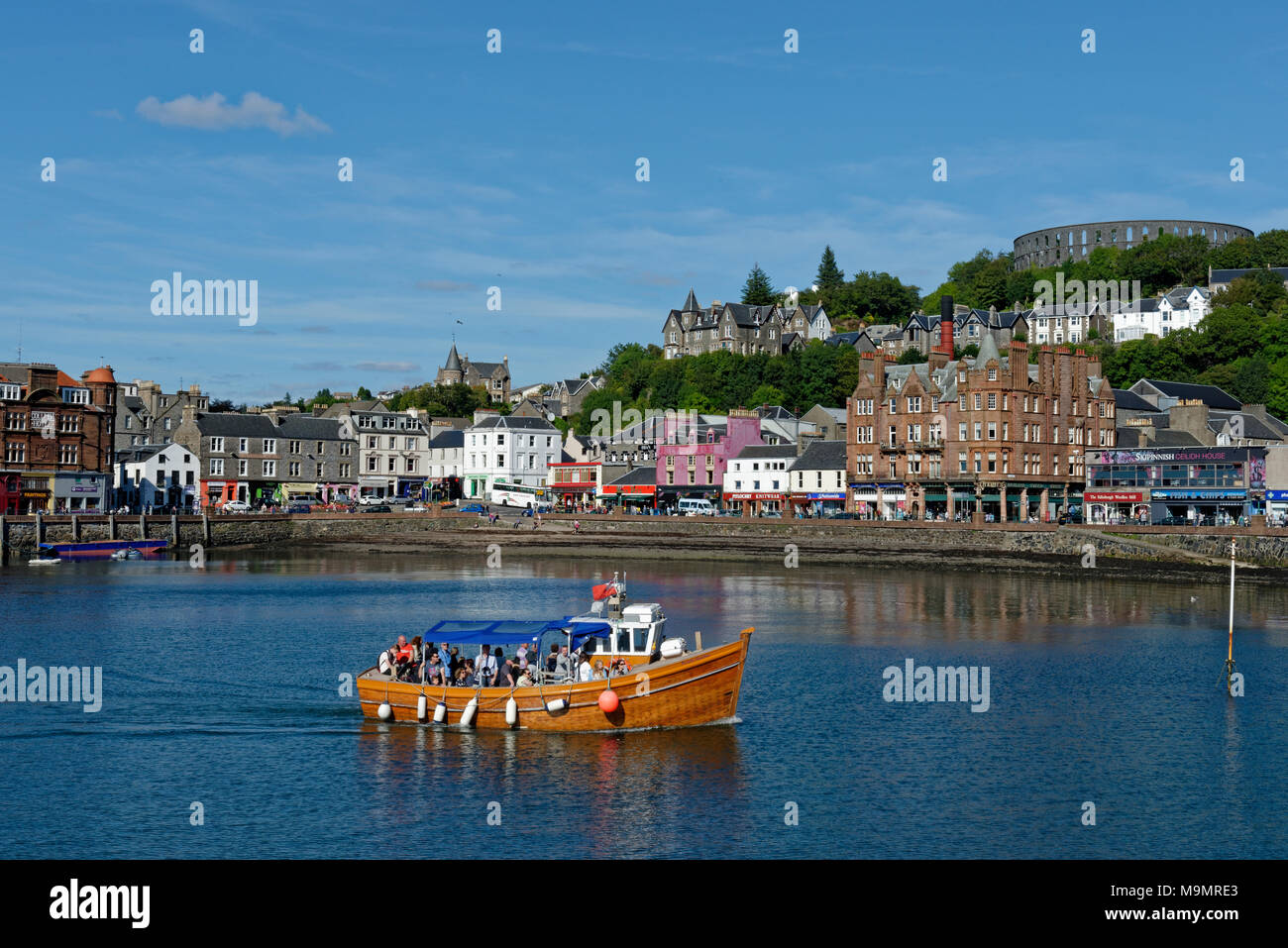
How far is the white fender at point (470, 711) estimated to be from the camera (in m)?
37.0

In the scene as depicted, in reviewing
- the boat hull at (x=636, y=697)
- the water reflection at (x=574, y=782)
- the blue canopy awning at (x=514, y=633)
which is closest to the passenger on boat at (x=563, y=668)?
the blue canopy awning at (x=514, y=633)

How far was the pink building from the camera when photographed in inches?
5340

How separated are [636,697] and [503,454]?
11712 centimetres

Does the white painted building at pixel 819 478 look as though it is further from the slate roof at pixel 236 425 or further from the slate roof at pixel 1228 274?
the slate roof at pixel 1228 274

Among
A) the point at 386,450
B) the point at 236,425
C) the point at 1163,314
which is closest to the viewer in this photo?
the point at 236,425

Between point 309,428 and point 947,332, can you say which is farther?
point 309,428

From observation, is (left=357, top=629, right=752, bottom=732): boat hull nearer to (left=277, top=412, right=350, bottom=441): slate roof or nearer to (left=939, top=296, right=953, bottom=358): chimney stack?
(left=939, top=296, right=953, bottom=358): chimney stack

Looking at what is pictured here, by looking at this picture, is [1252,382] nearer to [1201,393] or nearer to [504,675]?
[1201,393]

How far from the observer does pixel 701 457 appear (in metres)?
137

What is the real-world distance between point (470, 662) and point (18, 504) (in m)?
86.6

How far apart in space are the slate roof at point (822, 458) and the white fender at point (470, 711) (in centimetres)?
8795

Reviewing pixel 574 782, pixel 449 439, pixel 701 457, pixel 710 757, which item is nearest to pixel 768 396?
pixel 701 457
